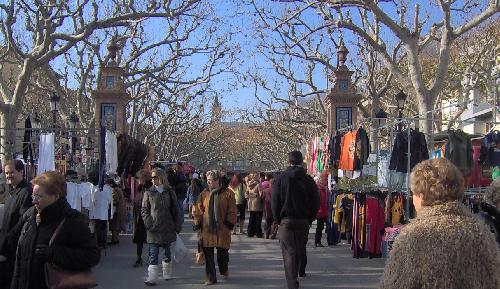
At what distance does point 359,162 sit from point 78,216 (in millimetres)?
8472

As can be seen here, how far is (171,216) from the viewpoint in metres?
9.02

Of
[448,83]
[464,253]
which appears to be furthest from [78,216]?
[448,83]

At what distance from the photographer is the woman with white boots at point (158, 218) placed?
8.89 meters

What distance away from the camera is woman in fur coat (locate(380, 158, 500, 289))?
117 inches

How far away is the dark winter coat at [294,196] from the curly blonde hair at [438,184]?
489 cm

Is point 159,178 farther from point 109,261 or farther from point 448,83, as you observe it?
point 448,83

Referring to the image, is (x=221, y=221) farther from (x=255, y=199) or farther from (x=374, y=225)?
(x=255, y=199)

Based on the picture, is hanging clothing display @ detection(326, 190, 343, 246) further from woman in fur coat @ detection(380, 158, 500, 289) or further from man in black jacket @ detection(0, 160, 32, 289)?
woman in fur coat @ detection(380, 158, 500, 289)

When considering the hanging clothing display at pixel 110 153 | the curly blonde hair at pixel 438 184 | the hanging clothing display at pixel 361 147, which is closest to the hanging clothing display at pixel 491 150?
the hanging clothing display at pixel 361 147

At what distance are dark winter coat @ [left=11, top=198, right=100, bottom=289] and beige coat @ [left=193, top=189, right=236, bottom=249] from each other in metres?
4.57

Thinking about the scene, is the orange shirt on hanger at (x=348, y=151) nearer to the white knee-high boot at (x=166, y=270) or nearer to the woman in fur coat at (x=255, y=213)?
the woman in fur coat at (x=255, y=213)

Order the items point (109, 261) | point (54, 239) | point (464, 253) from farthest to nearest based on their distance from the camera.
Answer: point (109, 261), point (54, 239), point (464, 253)

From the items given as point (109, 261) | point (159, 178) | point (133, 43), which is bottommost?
point (109, 261)

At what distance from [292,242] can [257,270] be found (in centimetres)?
267
